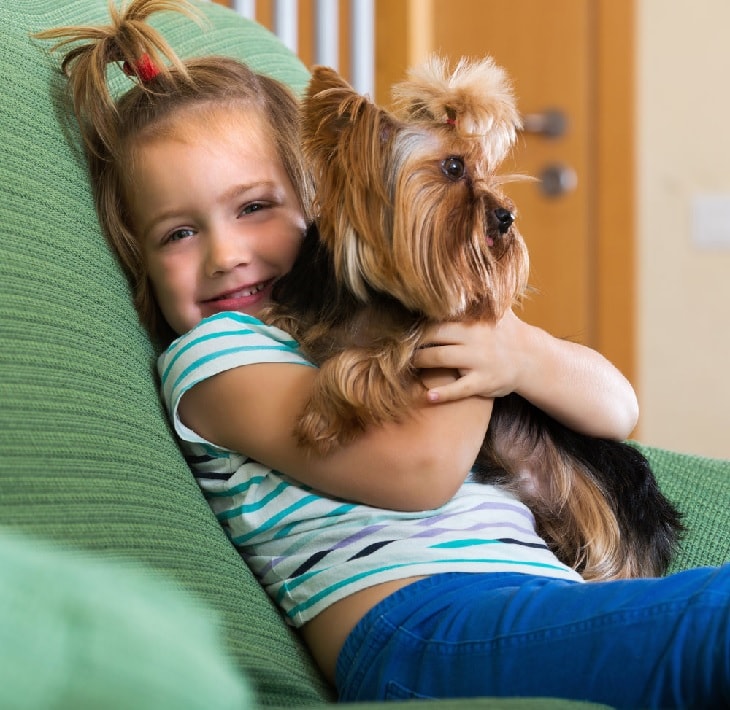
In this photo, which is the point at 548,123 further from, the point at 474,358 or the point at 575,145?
the point at 474,358

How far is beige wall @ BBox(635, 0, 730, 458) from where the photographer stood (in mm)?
4195

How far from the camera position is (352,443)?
124cm

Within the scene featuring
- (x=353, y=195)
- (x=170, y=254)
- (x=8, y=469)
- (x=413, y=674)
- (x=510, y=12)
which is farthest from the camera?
(x=510, y=12)

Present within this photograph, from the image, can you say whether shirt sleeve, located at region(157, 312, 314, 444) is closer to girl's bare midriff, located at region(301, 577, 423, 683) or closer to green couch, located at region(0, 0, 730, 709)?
green couch, located at region(0, 0, 730, 709)

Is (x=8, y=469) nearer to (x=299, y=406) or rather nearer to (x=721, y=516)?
(x=299, y=406)

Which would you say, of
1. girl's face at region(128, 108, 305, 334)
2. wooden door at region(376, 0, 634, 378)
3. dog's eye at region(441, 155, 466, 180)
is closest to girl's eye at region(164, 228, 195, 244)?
girl's face at region(128, 108, 305, 334)

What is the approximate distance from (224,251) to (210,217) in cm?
5

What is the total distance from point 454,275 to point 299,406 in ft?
0.75

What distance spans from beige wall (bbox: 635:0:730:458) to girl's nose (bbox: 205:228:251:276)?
3090 millimetres

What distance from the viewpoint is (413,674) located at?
3.84 feet

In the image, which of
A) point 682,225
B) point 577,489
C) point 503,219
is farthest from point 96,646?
point 682,225

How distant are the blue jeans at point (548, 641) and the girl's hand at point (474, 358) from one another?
0.22 meters

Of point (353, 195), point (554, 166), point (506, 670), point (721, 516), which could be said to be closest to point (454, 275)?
point (353, 195)

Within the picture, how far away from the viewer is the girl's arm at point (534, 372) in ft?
4.26
